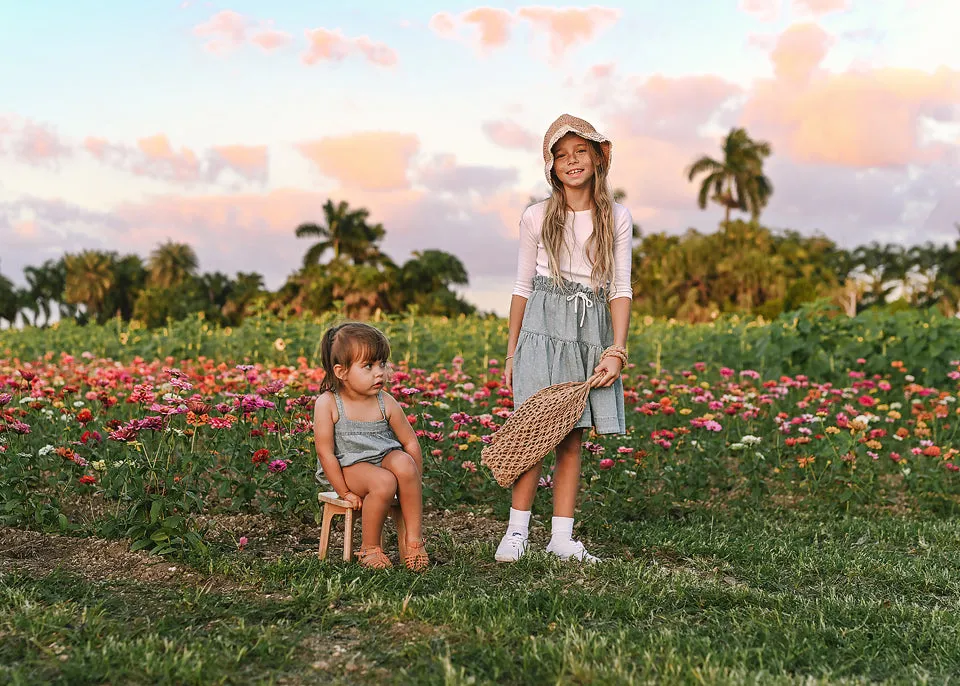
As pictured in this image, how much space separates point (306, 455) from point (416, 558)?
1497 mm

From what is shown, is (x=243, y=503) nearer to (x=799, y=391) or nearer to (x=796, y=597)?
(x=796, y=597)

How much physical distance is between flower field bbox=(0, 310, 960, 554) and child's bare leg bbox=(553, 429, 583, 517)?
2.66 feet

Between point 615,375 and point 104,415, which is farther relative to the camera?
point 104,415

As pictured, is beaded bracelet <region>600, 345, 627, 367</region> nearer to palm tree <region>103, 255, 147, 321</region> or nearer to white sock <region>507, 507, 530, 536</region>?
white sock <region>507, 507, 530, 536</region>

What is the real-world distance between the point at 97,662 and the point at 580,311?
247 cm

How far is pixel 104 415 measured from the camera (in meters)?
6.32

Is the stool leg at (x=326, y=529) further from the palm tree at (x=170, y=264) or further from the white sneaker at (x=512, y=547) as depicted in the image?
the palm tree at (x=170, y=264)

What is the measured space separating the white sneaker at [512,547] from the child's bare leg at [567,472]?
21cm

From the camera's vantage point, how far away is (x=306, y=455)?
5141mm

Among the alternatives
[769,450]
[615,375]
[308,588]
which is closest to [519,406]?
[615,375]

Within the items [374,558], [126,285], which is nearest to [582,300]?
[374,558]

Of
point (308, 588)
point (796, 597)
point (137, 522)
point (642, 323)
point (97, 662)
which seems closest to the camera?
point (97, 662)

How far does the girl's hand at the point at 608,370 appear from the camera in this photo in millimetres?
4047

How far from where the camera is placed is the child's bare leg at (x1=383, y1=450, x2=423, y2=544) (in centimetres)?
382
